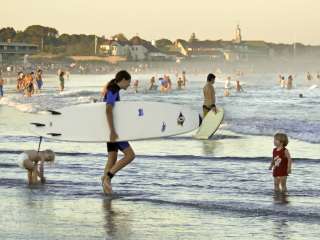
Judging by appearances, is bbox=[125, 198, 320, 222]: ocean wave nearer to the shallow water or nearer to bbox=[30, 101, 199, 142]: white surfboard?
the shallow water

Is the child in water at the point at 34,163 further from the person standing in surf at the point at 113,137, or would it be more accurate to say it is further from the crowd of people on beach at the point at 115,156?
the person standing in surf at the point at 113,137

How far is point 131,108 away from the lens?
34.6ft

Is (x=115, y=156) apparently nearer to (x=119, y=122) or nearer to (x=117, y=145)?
(x=117, y=145)

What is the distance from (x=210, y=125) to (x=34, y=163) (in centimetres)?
847

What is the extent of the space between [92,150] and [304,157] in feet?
12.4

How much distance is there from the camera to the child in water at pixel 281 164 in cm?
989

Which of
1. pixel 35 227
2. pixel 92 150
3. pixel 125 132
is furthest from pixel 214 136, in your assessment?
pixel 35 227

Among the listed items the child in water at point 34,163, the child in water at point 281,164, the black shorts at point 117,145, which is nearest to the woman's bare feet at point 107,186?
the black shorts at point 117,145

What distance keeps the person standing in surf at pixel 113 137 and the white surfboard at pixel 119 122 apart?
27cm

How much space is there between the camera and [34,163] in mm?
10414

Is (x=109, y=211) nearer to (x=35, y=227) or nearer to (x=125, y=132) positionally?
(x=35, y=227)

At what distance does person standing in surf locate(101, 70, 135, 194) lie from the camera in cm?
947

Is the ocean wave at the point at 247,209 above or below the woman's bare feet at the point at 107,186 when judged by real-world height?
below

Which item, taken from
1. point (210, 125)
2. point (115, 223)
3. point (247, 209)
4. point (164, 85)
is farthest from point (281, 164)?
point (164, 85)
